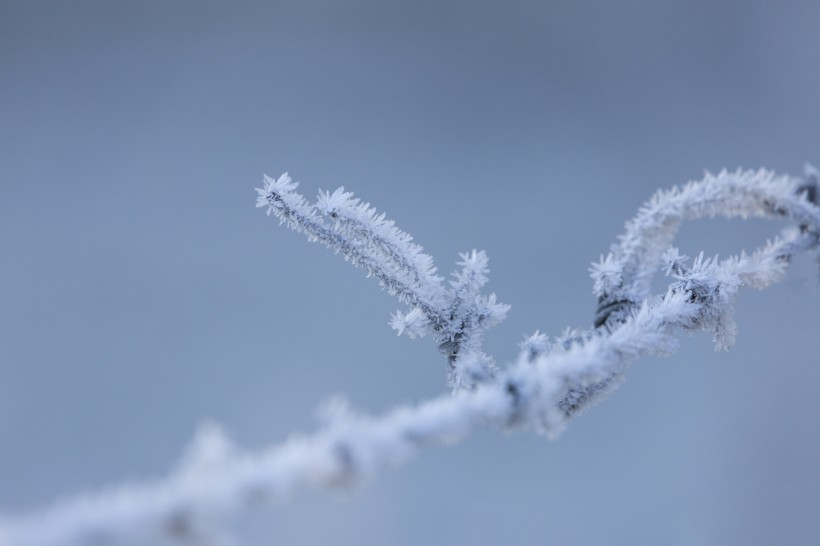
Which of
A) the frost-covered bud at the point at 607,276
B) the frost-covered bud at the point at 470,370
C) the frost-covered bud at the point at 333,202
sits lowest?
the frost-covered bud at the point at 470,370

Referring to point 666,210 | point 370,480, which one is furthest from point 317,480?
point 666,210

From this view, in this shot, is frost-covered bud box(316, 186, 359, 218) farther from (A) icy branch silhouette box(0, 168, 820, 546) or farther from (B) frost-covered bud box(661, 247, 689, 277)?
(B) frost-covered bud box(661, 247, 689, 277)

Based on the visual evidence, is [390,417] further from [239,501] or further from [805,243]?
[805,243]

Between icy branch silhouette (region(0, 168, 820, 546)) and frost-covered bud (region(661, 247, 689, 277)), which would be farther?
frost-covered bud (region(661, 247, 689, 277))

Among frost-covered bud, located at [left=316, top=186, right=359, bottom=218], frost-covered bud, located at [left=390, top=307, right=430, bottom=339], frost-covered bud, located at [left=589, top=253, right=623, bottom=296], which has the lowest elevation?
frost-covered bud, located at [left=390, top=307, right=430, bottom=339]

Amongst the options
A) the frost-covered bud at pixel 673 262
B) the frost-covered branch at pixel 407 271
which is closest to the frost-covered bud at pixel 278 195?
the frost-covered branch at pixel 407 271

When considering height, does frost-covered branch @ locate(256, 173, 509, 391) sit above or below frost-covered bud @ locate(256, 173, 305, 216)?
below

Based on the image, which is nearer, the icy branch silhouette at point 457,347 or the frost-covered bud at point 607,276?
the icy branch silhouette at point 457,347

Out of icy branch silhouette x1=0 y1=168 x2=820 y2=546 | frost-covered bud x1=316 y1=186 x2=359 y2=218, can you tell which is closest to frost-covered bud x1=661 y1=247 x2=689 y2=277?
icy branch silhouette x1=0 y1=168 x2=820 y2=546

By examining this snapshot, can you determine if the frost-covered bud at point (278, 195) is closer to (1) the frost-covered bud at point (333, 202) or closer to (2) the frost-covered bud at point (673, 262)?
(1) the frost-covered bud at point (333, 202)
